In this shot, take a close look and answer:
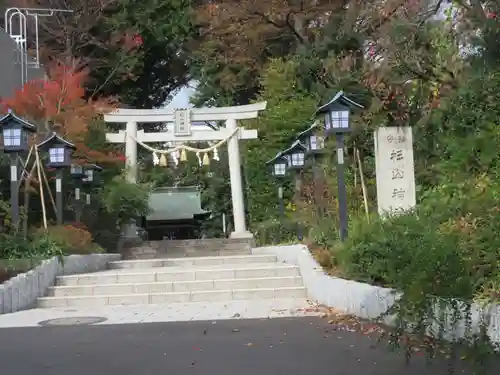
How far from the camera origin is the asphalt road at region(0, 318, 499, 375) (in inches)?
209

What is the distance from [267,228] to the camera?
18328 mm

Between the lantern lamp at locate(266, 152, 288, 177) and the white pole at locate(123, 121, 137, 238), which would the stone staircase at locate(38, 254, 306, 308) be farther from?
the white pole at locate(123, 121, 137, 238)

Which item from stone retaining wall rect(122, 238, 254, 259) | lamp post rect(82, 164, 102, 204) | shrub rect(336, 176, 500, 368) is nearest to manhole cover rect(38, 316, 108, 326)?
shrub rect(336, 176, 500, 368)

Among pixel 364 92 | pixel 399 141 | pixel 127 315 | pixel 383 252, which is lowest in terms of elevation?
pixel 127 315

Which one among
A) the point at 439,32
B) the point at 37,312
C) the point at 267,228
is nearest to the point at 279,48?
the point at 267,228

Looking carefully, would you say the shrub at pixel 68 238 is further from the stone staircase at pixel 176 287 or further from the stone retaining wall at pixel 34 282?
the stone staircase at pixel 176 287

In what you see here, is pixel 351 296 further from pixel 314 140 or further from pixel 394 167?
pixel 314 140

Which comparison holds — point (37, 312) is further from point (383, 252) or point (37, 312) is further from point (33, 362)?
point (383, 252)

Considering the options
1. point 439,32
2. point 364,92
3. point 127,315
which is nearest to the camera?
point 127,315

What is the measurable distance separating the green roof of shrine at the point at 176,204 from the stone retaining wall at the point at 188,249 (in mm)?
11571

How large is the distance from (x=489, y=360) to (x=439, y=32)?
747 cm

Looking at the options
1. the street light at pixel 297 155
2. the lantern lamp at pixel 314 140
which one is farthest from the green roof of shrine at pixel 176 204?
the lantern lamp at pixel 314 140

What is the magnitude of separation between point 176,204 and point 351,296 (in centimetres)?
2458

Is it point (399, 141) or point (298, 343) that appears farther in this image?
point (399, 141)
